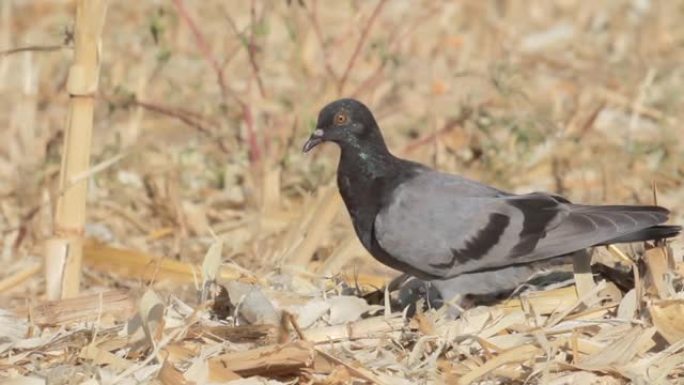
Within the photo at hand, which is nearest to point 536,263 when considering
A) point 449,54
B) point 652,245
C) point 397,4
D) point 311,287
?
point 652,245

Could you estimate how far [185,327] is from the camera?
14.5 feet

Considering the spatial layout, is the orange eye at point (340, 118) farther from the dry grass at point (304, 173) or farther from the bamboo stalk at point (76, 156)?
the bamboo stalk at point (76, 156)

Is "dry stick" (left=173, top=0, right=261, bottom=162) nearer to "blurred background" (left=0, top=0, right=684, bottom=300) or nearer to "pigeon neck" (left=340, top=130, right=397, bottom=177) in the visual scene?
"blurred background" (left=0, top=0, right=684, bottom=300)

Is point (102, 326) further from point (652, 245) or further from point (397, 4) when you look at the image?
point (397, 4)

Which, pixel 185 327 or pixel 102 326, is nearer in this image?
pixel 185 327

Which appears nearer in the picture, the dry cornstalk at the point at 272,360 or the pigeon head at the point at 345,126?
the dry cornstalk at the point at 272,360

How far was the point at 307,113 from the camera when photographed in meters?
7.12

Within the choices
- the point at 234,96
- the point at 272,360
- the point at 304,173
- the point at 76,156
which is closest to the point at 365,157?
the point at 76,156

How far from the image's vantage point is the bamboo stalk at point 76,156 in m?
5.14

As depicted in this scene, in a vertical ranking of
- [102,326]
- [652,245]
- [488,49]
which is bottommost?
[102,326]

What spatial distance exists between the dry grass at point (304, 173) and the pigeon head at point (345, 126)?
1.58 ft

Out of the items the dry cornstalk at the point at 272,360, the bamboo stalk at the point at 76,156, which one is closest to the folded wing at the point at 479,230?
the dry cornstalk at the point at 272,360

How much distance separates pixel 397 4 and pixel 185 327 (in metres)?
6.48

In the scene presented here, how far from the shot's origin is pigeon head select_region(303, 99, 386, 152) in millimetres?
5367
